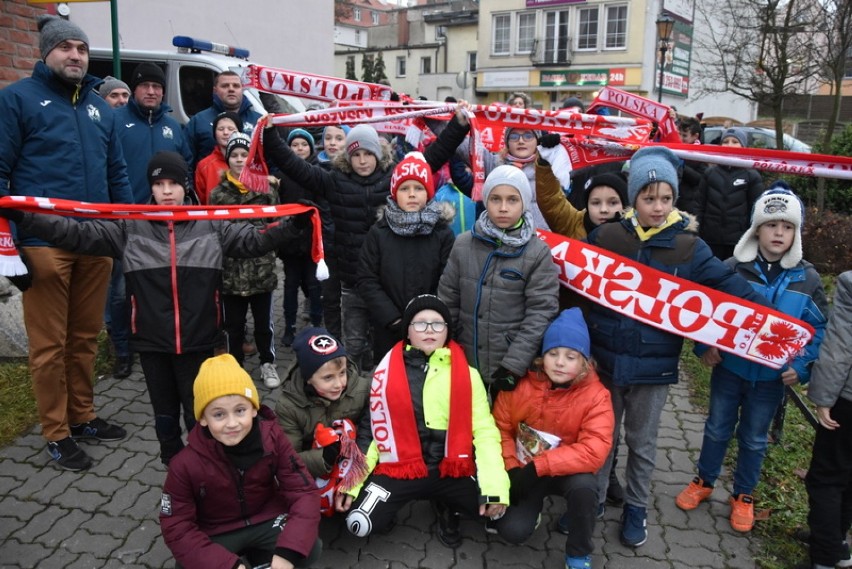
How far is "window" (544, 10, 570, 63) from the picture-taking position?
34.3 metres

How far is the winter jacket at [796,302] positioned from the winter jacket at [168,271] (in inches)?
101

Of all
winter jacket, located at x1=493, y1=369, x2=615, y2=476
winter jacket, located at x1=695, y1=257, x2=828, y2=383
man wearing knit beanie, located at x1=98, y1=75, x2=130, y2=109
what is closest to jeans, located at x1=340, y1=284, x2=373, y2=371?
winter jacket, located at x1=493, y1=369, x2=615, y2=476

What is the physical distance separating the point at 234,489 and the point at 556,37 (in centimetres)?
3600

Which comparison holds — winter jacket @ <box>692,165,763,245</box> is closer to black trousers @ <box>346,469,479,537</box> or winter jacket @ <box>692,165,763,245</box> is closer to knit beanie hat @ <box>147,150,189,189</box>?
black trousers @ <box>346,469,479,537</box>

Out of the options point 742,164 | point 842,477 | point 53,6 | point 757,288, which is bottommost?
point 842,477

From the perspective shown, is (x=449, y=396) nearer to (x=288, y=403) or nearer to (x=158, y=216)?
(x=288, y=403)

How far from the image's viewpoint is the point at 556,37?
34.5 meters

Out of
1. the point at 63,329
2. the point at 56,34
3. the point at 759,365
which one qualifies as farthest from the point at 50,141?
the point at 759,365

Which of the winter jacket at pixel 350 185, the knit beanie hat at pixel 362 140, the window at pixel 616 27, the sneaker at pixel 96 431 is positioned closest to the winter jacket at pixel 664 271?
the winter jacket at pixel 350 185

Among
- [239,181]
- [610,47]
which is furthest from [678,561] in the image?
A: [610,47]

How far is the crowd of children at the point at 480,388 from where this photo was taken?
288 cm

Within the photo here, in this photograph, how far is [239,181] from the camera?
4.70 meters

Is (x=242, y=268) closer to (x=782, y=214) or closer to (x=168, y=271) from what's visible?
(x=168, y=271)

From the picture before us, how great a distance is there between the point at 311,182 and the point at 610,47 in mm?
32541
